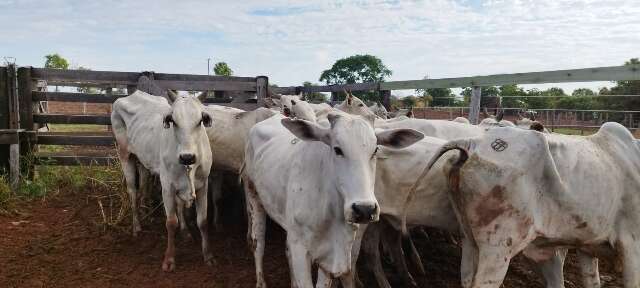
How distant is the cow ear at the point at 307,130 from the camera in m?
3.47

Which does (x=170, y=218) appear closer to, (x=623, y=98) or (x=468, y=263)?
(x=468, y=263)

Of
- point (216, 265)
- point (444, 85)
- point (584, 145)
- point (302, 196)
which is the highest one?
point (444, 85)

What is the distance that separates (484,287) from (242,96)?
6.93 m

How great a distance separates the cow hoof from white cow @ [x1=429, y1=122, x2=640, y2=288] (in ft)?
10.3

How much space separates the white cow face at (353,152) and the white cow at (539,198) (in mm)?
584

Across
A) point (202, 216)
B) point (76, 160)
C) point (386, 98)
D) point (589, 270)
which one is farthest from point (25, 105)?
point (589, 270)

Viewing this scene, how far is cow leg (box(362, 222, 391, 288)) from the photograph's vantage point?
15.7ft

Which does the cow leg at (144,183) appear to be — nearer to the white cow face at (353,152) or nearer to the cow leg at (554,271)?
the white cow face at (353,152)

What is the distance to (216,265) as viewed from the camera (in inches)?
215

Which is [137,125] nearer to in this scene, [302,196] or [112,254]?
[112,254]

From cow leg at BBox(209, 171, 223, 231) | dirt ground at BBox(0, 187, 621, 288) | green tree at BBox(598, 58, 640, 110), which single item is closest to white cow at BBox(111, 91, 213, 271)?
dirt ground at BBox(0, 187, 621, 288)

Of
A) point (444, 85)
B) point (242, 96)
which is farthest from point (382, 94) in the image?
point (242, 96)

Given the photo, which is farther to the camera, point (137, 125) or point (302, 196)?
point (137, 125)

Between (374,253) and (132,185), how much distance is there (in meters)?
3.76
